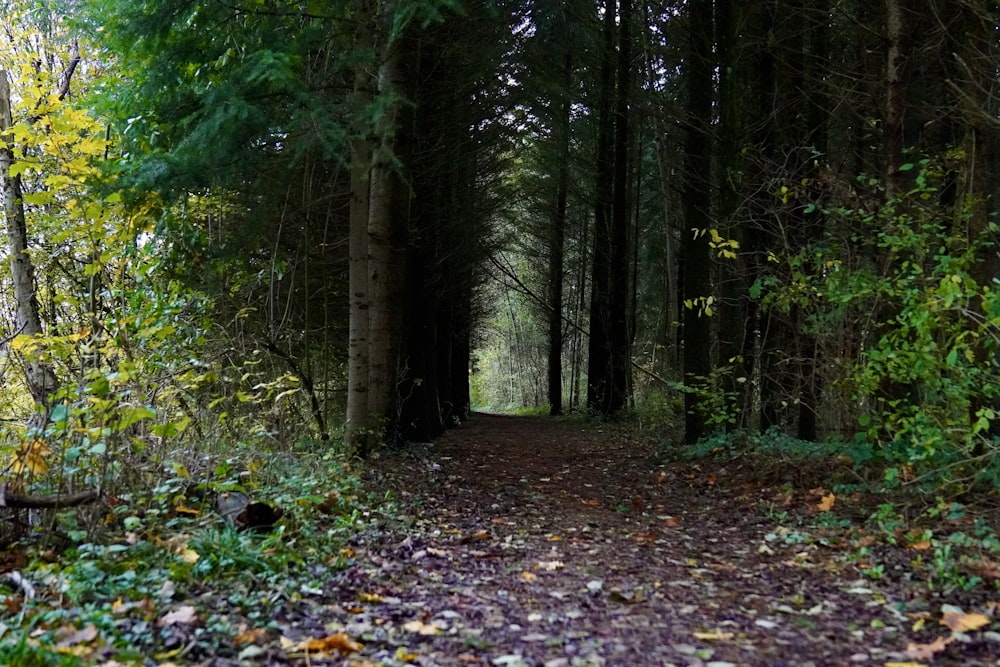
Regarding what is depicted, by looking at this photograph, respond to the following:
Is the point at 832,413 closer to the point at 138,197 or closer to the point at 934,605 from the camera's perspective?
the point at 934,605

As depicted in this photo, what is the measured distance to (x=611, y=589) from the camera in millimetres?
3936

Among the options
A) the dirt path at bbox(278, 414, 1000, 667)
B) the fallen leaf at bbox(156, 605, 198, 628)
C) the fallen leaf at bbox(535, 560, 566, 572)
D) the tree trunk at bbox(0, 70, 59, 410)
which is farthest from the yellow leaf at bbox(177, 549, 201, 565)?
the tree trunk at bbox(0, 70, 59, 410)

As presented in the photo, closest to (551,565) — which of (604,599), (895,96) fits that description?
(604,599)

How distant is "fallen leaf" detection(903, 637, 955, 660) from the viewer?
2.79 m

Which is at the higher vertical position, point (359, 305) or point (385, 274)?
point (385, 274)

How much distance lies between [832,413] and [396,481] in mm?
4427

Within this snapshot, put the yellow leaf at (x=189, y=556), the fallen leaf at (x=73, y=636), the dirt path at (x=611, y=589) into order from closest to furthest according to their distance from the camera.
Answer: the fallen leaf at (x=73, y=636) → the dirt path at (x=611, y=589) → the yellow leaf at (x=189, y=556)

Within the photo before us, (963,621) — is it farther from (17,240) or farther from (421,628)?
(17,240)

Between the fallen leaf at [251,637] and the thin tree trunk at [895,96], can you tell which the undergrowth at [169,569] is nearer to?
the fallen leaf at [251,637]

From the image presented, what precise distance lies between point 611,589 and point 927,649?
62.5 inches

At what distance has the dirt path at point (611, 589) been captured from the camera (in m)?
3.01

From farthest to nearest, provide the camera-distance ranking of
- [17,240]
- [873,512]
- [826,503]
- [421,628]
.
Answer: [17,240] < [826,503] < [873,512] < [421,628]


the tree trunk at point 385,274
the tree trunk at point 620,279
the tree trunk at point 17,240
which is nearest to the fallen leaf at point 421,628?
the tree trunk at point 385,274

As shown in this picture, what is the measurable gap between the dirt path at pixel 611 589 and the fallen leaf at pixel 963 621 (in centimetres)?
6
